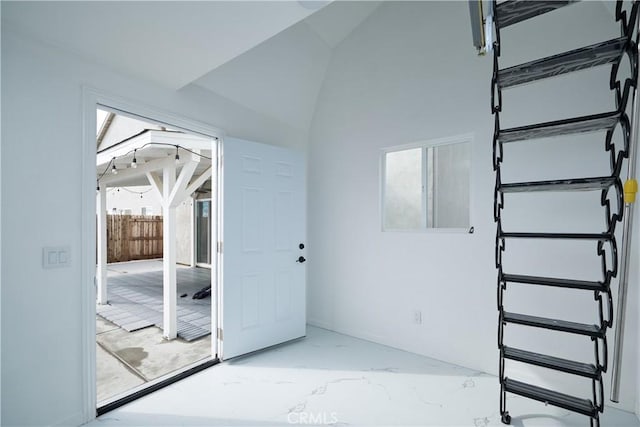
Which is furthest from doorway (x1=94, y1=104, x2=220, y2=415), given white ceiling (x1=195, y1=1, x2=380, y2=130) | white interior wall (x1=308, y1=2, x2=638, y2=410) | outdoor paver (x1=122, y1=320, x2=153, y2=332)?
white interior wall (x1=308, y1=2, x2=638, y2=410)

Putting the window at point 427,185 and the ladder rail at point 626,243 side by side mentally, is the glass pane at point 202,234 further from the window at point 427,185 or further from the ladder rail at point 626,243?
the ladder rail at point 626,243

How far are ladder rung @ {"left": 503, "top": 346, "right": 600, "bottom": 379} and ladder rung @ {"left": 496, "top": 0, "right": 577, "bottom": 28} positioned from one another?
70.4 inches

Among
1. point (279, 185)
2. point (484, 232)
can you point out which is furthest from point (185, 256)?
point (484, 232)

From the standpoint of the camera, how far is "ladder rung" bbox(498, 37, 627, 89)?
4.57 feet

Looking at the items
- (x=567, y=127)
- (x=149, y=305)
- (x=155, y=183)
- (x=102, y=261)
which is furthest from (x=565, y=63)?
(x=102, y=261)

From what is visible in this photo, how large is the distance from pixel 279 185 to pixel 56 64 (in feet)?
6.26

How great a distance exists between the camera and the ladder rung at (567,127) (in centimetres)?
149

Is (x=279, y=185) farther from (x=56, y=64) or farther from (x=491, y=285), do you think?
(x=491, y=285)

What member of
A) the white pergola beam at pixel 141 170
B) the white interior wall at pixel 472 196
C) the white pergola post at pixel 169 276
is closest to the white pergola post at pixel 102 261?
the white pergola beam at pixel 141 170

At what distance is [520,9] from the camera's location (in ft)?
4.83

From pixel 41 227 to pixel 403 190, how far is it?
9.49ft

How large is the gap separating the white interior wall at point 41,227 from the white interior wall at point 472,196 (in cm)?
236

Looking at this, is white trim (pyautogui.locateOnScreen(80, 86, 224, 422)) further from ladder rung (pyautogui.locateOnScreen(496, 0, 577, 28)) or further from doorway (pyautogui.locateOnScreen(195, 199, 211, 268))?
doorway (pyautogui.locateOnScreen(195, 199, 211, 268))

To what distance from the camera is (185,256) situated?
400 inches
